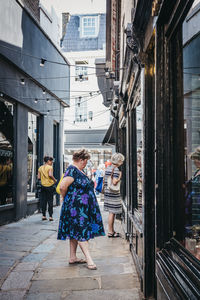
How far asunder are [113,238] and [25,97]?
17.4 feet

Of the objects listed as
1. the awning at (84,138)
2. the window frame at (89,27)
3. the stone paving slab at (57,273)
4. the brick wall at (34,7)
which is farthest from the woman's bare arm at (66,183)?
the window frame at (89,27)

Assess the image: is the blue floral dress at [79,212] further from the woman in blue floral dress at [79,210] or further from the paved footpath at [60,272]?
the paved footpath at [60,272]

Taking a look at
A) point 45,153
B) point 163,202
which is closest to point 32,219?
point 45,153

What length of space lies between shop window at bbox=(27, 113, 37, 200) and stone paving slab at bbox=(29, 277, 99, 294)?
278 inches

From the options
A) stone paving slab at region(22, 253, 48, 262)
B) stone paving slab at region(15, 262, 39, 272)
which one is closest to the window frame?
stone paving slab at region(22, 253, 48, 262)

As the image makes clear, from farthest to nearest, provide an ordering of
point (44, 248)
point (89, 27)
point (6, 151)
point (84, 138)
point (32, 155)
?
point (89, 27) < point (84, 138) < point (32, 155) < point (6, 151) < point (44, 248)

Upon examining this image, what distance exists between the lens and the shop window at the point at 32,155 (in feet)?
37.5

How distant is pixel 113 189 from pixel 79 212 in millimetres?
2349

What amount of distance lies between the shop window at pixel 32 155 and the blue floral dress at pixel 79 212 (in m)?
6.43

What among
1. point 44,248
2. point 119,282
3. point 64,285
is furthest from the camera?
point 44,248

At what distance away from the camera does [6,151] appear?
31.1 ft

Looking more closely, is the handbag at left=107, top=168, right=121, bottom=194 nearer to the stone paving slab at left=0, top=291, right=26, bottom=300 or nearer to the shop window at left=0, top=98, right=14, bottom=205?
the shop window at left=0, top=98, right=14, bottom=205

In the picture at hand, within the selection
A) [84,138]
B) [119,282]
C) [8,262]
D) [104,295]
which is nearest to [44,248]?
[8,262]

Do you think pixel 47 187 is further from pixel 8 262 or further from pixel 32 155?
pixel 8 262
